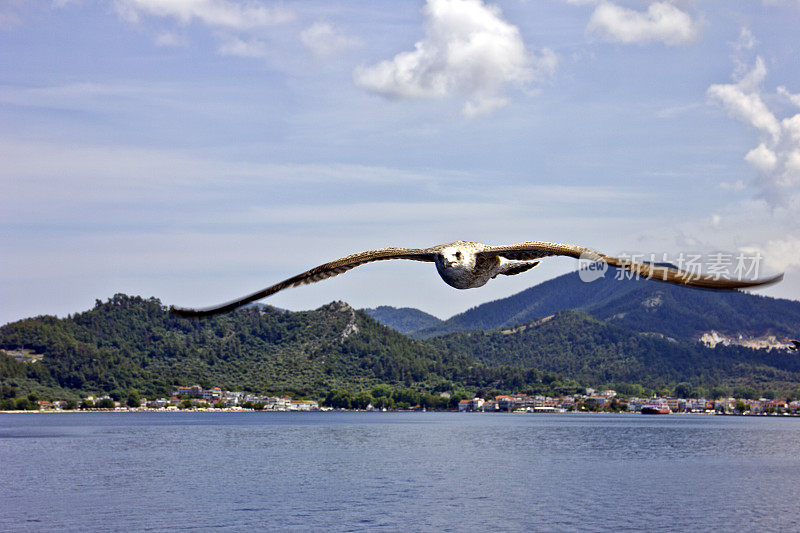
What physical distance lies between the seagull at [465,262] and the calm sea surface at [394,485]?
4860cm

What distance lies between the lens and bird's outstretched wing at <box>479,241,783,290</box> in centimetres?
1371

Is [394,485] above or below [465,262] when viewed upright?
below

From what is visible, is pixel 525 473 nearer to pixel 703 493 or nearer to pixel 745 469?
pixel 703 493

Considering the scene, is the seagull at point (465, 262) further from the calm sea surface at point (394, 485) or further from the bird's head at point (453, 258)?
the calm sea surface at point (394, 485)

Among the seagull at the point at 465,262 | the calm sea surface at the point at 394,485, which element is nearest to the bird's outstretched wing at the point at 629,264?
the seagull at the point at 465,262

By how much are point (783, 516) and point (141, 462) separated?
249 feet

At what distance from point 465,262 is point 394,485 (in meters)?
75.3

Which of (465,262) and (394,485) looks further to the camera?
(394,485)

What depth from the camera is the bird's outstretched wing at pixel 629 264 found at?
13.7 m

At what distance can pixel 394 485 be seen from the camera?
90.9 m

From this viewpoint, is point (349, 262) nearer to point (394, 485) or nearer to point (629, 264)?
point (629, 264)

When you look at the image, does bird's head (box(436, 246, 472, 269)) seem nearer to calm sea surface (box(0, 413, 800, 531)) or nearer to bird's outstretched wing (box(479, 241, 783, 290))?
bird's outstretched wing (box(479, 241, 783, 290))

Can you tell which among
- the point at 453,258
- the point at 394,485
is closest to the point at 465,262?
the point at 453,258

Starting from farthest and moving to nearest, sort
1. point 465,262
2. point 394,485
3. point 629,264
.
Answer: point 394,485, point 465,262, point 629,264
